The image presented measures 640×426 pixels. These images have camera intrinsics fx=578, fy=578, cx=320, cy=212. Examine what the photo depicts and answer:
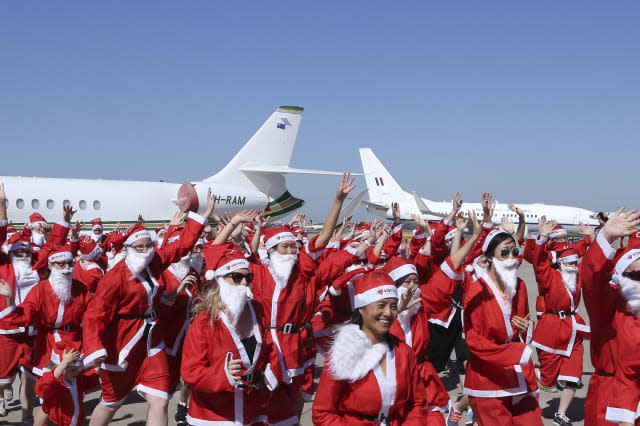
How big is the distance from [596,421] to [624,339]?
54 centimetres

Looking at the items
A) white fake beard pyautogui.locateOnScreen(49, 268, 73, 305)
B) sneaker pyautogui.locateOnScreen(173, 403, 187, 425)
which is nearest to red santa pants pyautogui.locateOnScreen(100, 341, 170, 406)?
white fake beard pyautogui.locateOnScreen(49, 268, 73, 305)

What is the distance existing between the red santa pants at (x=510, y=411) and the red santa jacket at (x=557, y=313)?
2.22 meters

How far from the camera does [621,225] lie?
3406 millimetres

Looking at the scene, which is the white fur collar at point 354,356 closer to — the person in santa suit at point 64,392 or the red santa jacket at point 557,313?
the person in santa suit at point 64,392

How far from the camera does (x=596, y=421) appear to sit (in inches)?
142

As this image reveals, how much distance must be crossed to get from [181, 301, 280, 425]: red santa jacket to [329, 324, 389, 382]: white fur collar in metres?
0.82

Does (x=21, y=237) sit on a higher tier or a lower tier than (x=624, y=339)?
lower

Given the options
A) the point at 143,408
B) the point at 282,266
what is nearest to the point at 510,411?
the point at 282,266

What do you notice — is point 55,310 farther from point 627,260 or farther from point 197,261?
point 627,260

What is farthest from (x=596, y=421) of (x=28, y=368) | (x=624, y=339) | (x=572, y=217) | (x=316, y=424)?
(x=572, y=217)

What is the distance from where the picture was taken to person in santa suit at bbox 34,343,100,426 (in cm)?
453

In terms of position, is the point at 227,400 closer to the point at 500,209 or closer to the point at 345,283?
the point at 345,283

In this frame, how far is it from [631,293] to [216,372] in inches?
102

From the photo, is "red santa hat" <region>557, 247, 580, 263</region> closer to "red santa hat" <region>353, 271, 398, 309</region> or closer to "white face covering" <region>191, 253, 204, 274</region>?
"red santa hat" <region>353, 271, 398, 309</region>
